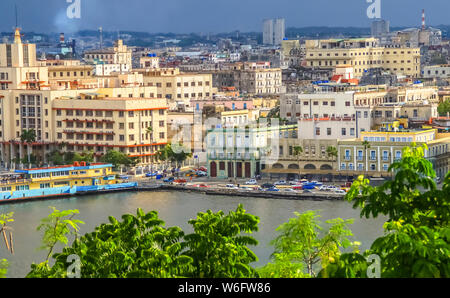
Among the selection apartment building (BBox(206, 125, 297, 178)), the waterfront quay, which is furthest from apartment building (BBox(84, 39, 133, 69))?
apartment building (BBox(206, 125, 297, 178))

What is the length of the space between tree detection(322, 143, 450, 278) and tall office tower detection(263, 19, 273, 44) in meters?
68.7

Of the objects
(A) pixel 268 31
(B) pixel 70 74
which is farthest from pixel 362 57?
(A) pixel 268 31

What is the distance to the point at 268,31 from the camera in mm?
75938

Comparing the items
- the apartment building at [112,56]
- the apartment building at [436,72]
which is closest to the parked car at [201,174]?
the apartment building at [436,72]

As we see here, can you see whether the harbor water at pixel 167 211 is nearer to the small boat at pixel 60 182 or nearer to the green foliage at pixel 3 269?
the small boat at pixel 60 182

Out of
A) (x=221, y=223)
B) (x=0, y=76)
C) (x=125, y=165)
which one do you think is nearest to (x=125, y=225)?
(x=221, y=223)

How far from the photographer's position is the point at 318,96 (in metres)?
23.9

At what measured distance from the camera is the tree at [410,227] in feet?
18.1

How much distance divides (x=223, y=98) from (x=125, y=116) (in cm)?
485

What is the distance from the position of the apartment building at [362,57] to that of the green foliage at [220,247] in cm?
2999

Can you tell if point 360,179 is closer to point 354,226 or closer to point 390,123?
point 354,226

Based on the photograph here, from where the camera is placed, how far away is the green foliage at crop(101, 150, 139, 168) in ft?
74.8

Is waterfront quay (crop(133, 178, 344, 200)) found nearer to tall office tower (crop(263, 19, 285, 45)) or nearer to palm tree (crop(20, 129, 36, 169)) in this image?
palm tree (crop(20, 129, 36, 169))

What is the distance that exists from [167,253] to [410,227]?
189cm
